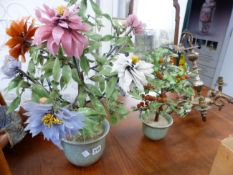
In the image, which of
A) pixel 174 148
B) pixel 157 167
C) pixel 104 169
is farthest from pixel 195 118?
pixel 104 169

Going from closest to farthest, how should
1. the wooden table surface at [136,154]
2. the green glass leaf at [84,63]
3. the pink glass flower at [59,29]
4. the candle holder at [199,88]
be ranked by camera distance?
1. the pink glass flower at [59,29]
2. the green glass leaf at [84,63]
3. the wooden table surface at [136,154]
4. the candle holder at [199,88]

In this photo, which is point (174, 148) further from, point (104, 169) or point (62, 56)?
point (62, 56)

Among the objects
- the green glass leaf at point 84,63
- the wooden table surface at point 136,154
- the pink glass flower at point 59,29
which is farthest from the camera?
the wooden table surface at point 136,154

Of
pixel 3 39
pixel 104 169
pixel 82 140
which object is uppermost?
pixel 3 39

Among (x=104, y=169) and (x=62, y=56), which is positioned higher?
(x=62, y=56)

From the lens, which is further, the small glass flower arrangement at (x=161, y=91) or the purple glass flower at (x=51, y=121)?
the small glass flower arrangement at (x=161, y=91)

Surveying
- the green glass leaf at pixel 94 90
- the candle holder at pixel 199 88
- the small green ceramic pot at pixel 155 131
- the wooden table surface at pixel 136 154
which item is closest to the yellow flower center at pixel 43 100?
the green glass leaf at pixel 94 90

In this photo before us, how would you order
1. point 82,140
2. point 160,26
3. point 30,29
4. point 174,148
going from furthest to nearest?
point 160,26, point 174,148, point 82,140, point 30,29

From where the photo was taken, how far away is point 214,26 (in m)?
1.46

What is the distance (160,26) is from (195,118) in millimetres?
602

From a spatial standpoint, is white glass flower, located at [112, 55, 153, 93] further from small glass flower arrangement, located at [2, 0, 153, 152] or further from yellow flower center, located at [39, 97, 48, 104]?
yellow flower center, located at [39, 97, 48, 104]

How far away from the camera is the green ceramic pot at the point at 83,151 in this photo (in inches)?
19.1

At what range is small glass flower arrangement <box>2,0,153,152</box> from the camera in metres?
0.31

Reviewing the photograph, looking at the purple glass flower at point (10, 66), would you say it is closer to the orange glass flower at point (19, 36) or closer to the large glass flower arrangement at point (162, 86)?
the orange glass flower at point (19, 36)
